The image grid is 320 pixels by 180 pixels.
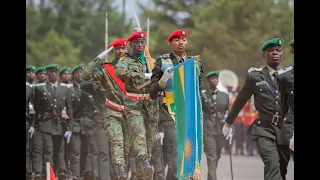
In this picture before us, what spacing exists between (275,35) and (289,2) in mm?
1794

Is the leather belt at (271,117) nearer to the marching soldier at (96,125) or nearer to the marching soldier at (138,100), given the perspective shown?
the marching soldier at (138,100)

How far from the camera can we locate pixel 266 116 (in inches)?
484

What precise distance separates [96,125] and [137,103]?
4199mm

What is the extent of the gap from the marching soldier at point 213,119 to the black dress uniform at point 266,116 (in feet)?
13.9

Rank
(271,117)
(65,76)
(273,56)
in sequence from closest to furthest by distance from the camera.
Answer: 1. (271,117)
2. (273,56)
3. (65,76)

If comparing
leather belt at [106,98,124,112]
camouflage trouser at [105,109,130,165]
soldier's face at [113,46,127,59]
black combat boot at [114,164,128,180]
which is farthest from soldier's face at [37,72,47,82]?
black combat boot at [114,164,128,180]

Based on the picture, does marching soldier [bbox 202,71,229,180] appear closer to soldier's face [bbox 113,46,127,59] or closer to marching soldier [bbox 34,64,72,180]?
marching soldier [bbox 34,64,72,180]

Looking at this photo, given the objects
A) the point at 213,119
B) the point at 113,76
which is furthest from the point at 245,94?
the point at 213,119

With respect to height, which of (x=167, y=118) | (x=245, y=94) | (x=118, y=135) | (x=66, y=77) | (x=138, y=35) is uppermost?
(x=138, y=35)

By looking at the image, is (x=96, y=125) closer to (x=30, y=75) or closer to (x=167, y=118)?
(x=30, y=75)
